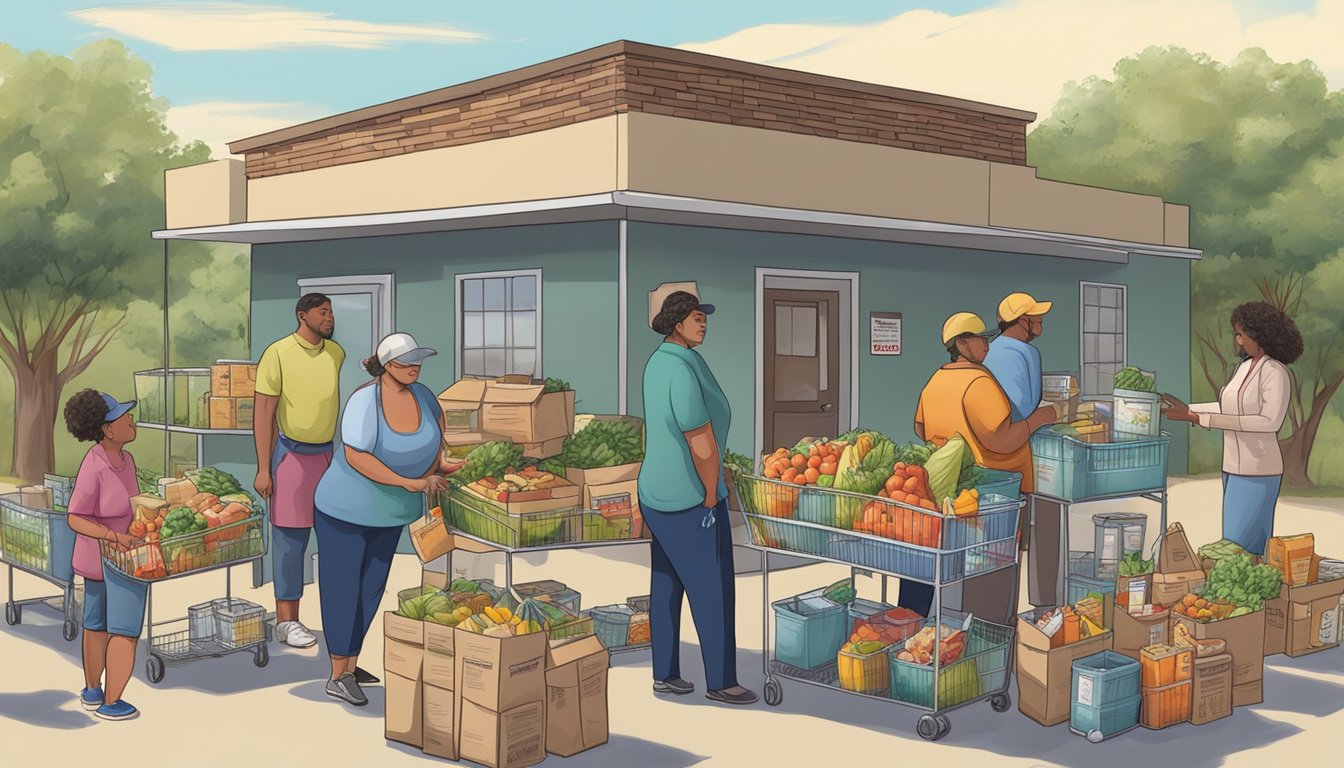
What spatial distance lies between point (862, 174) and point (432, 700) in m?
7.32

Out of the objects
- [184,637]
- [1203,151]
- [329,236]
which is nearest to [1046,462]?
[184,637]

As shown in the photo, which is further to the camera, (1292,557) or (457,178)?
(457,178)

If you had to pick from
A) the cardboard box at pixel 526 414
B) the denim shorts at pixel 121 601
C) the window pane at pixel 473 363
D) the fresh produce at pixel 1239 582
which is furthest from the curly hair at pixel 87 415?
the fresh produce at pixel 1239 582

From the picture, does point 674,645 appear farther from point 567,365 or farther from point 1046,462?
point 567,365

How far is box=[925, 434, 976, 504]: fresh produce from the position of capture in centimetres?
640

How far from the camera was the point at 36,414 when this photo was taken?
21.6 metres

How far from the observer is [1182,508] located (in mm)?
14898

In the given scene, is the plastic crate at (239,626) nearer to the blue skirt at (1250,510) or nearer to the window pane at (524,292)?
the window pane at (524,292)

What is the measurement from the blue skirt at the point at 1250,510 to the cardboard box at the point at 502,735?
15.1ft

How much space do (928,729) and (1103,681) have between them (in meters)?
0.86

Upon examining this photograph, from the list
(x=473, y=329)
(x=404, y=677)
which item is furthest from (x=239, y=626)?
(x=473, y=329)

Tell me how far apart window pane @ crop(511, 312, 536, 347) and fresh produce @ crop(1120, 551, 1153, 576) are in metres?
5.56

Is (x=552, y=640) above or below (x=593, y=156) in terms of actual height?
below

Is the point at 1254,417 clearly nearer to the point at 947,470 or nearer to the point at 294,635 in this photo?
the point at 947,470
